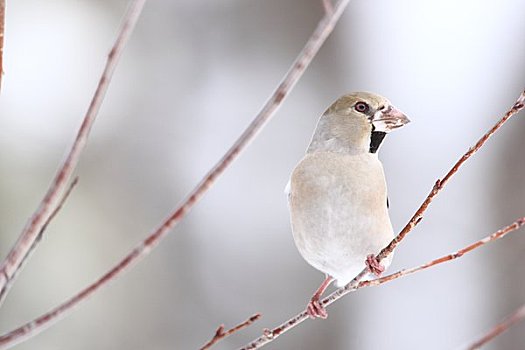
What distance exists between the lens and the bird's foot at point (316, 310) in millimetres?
758

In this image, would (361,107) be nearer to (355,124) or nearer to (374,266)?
(355,124)

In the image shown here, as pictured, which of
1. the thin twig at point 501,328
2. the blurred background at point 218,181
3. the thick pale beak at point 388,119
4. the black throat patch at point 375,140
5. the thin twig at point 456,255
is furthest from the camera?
the blurred background at point 218,181

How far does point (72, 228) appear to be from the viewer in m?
2.83

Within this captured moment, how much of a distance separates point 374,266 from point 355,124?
16cm

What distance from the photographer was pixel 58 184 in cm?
55

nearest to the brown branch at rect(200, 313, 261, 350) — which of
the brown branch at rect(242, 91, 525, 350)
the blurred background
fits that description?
the brown branch at rect(242, 91, 525, 350)

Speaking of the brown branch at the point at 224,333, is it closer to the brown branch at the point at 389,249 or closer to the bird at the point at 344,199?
the brown branch at the point at 389,249

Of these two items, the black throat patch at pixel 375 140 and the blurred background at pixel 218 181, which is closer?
the black throat patch at pixel 375 140

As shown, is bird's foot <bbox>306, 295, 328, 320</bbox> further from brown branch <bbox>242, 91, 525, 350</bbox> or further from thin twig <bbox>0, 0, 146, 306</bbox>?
thin twig <bbox>0, 0, 146, 306</bbox>

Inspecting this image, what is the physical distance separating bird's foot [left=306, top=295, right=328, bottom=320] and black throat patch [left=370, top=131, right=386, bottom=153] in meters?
0.18

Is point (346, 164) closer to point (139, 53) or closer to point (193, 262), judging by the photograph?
point (193, 262)

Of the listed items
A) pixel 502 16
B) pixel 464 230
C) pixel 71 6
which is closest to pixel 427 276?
pixel 464 230

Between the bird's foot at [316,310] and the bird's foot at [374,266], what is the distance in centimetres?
6

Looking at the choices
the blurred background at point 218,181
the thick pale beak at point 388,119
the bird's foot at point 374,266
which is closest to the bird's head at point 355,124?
the thick pale beak at point 388,119
